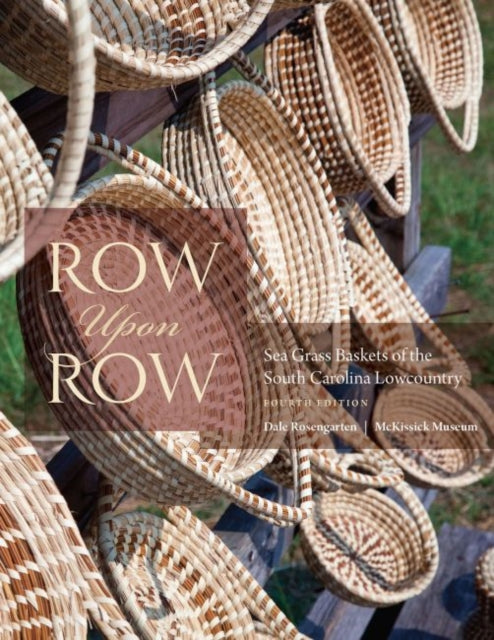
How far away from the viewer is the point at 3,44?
821 millimetres

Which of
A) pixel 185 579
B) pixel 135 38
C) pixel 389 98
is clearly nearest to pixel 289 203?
pixel 389 98

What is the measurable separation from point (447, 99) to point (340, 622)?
3.11 feet

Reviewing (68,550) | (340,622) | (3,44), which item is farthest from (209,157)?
(340,622)

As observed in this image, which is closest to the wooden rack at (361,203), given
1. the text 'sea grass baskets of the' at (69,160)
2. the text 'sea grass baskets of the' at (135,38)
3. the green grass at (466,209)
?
the text 'sea grass baskets of the' at (135,38)

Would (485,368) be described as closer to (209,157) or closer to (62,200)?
(209,157)

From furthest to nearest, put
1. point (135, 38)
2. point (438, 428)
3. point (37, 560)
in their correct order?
1. point (438, 428)
2. point (135, 38)
3. point (37, 560)

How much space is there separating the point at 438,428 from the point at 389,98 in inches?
25.1

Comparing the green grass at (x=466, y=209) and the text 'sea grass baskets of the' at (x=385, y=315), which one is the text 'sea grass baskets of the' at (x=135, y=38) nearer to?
the text 'sea grass baskets of the' at (x=385, y=315)

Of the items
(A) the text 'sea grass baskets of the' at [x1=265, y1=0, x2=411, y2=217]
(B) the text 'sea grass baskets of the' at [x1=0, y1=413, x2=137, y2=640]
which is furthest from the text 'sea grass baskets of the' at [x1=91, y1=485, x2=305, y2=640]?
(A) the text 'sea grass baskets of the' at [x1=265, y1=0, x2=411, y2=217]

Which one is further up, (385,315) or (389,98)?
(389,98)

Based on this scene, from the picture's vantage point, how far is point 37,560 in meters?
0.79

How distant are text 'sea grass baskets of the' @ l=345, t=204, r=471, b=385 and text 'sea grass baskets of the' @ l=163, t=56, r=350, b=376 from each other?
8.4 inches

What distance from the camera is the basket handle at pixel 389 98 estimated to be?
1.44 metres

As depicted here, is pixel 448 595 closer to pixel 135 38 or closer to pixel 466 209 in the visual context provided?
pixel 135 38
